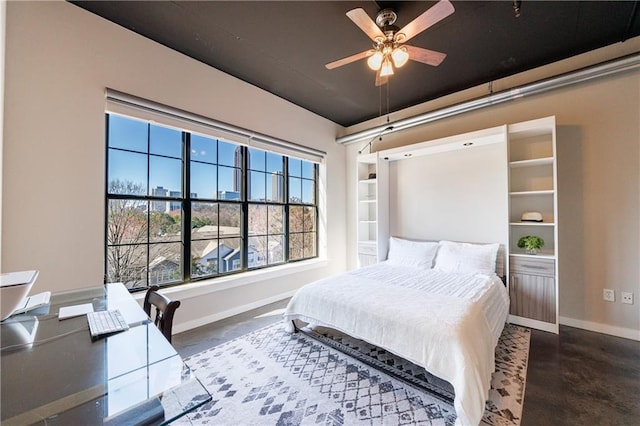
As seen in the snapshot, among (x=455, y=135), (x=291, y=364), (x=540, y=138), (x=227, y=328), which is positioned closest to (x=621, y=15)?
(x=540, y=138)

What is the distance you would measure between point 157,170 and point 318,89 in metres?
2.40

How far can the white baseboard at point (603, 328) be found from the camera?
2.65 meters

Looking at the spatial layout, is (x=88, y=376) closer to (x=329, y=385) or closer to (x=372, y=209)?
(x=329, y=385)

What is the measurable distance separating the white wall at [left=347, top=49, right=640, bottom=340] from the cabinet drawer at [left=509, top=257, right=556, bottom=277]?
362mm

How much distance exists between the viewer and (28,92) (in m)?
2.06

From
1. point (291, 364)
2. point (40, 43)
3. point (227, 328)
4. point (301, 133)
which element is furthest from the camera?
point (301, 133)

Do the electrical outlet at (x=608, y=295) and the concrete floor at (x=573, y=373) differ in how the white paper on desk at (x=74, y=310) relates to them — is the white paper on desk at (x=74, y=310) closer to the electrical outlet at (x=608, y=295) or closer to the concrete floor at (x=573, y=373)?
the concrete floor at (x=573, y=373)

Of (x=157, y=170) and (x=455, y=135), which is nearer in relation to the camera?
(x=157, y=170)

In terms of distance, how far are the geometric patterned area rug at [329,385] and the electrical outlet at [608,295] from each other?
1056 mm

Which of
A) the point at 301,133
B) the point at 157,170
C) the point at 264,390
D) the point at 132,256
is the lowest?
the point at 264,390

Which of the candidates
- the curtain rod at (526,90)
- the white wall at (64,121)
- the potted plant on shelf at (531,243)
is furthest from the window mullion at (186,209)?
the potted plant on shelf at (531,243)

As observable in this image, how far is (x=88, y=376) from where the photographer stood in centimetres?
93

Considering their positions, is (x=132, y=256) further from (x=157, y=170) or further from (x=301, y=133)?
(x=301, y=133)

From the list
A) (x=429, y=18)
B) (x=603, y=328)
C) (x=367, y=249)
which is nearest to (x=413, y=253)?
(x=367, y=249)
